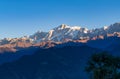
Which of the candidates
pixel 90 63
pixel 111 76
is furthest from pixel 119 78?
pixel 90 63

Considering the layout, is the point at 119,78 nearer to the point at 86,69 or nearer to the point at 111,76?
the point at 111,76

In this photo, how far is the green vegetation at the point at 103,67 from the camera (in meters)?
108

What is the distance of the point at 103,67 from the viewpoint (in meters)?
109

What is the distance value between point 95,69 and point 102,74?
2.25m

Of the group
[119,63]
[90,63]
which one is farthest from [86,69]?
[119,63]

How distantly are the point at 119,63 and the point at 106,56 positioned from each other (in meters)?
4.28

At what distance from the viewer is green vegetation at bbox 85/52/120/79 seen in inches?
4259

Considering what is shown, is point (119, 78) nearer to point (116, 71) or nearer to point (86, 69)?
point (116, 71)

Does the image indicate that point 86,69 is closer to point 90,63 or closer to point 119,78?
point 90,63

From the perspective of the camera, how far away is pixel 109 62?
111 meters

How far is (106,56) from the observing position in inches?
4397

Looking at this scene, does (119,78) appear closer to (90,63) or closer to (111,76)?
(111,76)

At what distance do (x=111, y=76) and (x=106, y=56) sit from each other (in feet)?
19.7

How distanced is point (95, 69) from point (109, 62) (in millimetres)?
4662
